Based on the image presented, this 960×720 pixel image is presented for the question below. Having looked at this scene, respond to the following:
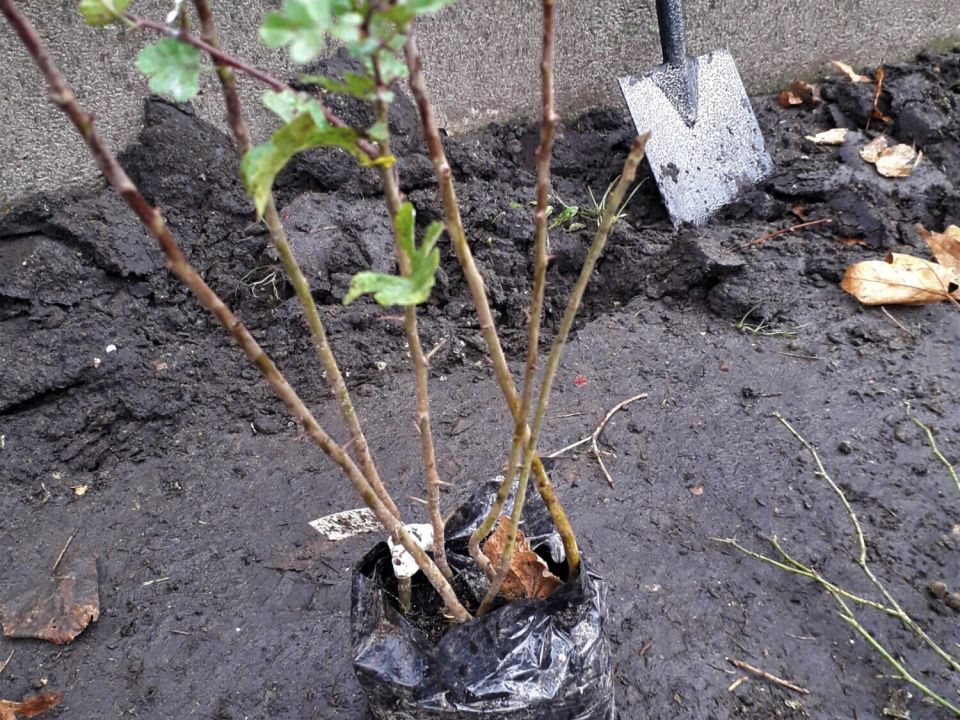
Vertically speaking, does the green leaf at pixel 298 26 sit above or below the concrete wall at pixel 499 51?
above

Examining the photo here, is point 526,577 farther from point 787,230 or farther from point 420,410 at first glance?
point 787,230

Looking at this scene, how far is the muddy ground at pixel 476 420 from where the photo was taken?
1.41 m

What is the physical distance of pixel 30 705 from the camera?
1374 millimetres

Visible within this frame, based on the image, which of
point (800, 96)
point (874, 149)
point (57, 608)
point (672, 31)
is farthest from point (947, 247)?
point (57, 608)

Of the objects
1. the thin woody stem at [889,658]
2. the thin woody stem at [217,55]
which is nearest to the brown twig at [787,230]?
the thin woody stem at [889,658]

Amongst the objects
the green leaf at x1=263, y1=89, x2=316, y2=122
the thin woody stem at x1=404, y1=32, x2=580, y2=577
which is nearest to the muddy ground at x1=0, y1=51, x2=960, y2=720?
the thin woody stem at x1=404, y1=32, x2=580, y2=577

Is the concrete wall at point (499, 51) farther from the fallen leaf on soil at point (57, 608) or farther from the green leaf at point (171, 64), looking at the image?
the green leaf at point (171, 64)

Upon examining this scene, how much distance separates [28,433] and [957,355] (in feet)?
8.79

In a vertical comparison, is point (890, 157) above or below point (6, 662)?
below

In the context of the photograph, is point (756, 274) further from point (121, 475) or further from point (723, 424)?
point (121, 475)

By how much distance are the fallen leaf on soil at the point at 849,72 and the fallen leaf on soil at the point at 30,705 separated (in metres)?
3.69

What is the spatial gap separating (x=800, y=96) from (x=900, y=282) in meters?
1.39

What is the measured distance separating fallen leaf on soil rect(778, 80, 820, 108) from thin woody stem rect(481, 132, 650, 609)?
257 cm

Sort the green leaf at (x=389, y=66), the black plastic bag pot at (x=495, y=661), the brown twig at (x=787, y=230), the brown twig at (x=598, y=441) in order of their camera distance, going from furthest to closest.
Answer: the brown twig at (x=787, y=230) → the brown twig at (x=598, y=441) → the black plastic bag pot at (x=495, y=661) → the green leaf at (x=389, y=66)
